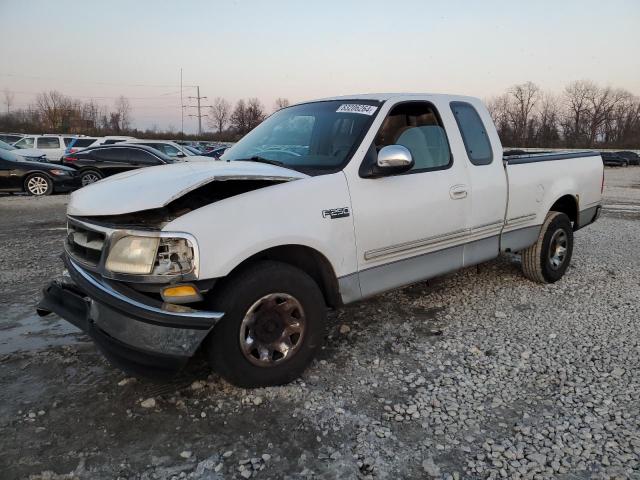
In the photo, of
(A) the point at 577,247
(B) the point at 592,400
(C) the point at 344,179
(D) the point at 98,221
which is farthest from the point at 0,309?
(A) the point at 577,247

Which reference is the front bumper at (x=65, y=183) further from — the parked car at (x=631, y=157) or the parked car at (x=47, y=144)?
the parked car at (x=631, y=157)

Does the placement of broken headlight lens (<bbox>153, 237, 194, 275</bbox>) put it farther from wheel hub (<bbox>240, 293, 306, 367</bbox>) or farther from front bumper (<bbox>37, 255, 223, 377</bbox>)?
wheel hub (<bbox>240, 293, 306, 367</bbox>)

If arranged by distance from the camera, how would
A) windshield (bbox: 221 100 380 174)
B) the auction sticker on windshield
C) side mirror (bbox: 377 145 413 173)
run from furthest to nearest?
the auction sticker on windshield < windshield (bbox: 221 100 380 174) < side mirror (bbox: 377 145 413 173)

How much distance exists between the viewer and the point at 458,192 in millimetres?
4090

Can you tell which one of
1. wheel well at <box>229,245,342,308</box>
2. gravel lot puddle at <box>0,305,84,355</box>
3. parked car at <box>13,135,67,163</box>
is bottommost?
gravel lot puddle at <box>0,305,84,355</box>

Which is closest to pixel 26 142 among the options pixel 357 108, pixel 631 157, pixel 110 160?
pixel 110 160

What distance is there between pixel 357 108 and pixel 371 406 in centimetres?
225

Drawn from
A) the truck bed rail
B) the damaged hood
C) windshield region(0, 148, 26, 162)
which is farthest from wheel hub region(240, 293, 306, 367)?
windshield region(0, 148, 26, 162)

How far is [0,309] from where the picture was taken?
15.0ft

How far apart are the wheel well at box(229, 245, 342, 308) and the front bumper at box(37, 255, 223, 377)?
66 centimetres

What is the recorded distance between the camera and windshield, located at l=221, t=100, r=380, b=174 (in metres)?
3.56

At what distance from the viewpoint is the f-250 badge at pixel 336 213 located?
318cm

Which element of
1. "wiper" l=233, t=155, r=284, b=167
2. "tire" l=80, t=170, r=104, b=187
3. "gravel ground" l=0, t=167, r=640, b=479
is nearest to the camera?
"gravel ground" l=0, t=167, r=640, b=479

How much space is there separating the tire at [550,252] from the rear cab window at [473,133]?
1.32 m
